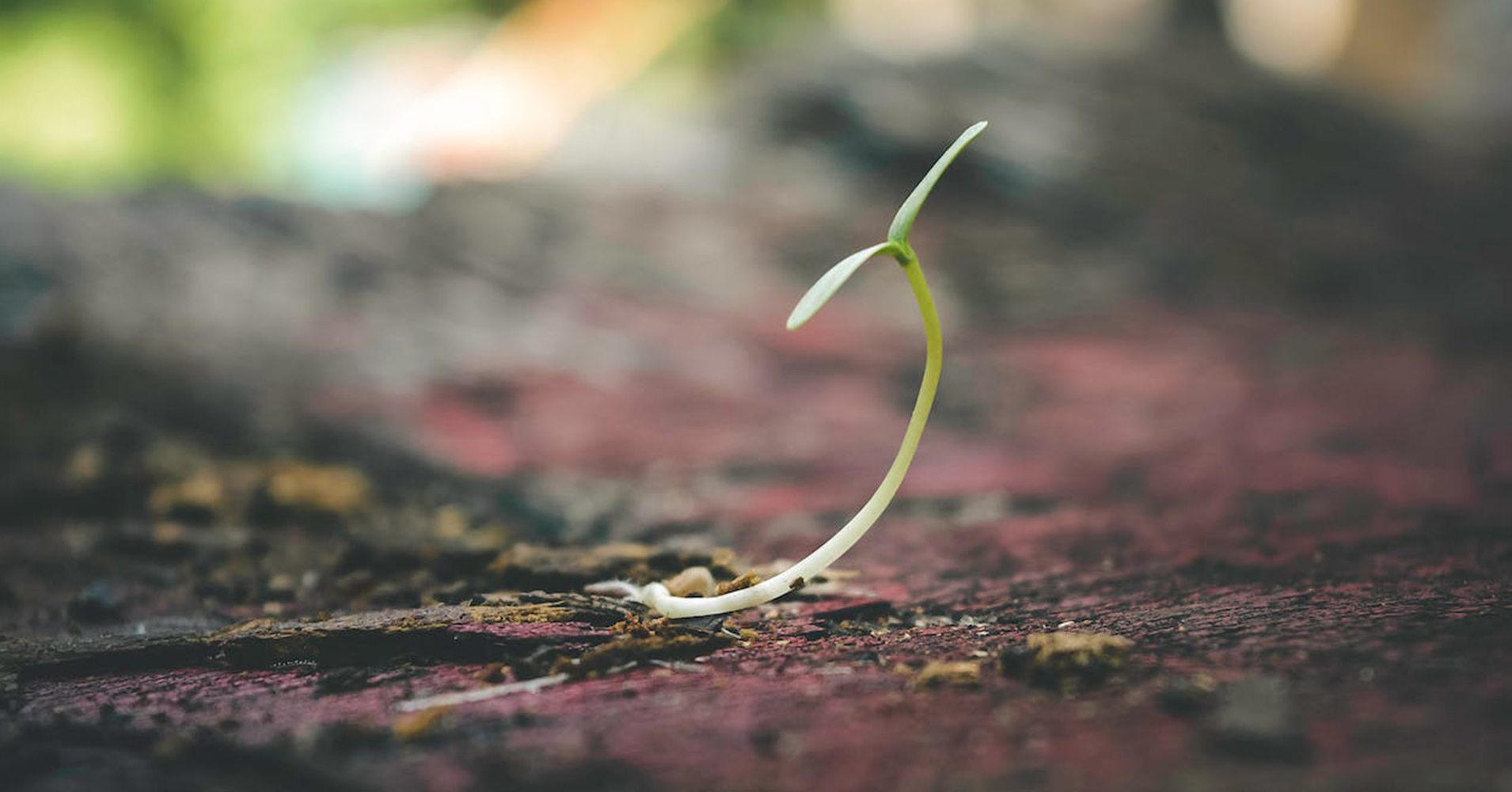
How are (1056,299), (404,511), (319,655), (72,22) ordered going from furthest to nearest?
(72,22), (1056,299), (404,511), (319,655)

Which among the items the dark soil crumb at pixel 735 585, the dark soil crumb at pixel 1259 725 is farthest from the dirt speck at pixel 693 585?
the dark soil crumb at pixel 1259 725

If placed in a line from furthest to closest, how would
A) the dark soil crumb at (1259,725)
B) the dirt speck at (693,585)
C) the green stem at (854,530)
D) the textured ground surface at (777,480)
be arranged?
the dirt speck at (693,585)
the green stem at (854,530)
the textured ground surface at (777,480)
the dark soil crumb at (1259,725)

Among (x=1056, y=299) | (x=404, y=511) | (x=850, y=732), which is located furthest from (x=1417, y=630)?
(x=1056, y=299)

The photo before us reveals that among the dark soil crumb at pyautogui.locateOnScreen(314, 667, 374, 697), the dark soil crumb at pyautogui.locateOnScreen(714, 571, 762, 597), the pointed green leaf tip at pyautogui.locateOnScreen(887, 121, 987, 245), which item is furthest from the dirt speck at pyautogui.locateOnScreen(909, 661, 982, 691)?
the dark soil crumb at pyautogui.locateOnScreen(314, 667, 374, 697)

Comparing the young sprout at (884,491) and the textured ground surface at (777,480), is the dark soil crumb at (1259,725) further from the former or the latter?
the young sprout at (884,491)

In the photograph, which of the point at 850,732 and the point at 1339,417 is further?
the point at 1339,417

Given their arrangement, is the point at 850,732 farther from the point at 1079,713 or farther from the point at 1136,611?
the point at 1136,611
